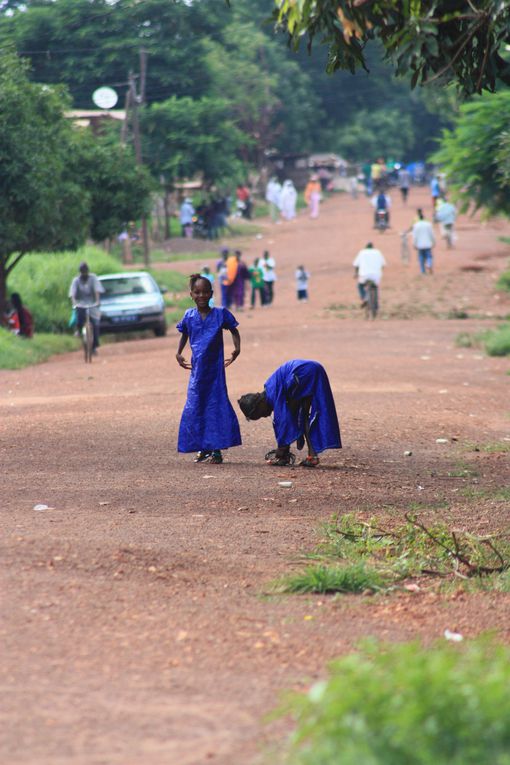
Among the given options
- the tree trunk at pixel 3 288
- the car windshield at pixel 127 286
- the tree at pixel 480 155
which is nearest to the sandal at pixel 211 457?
the tree at pixel 480 155

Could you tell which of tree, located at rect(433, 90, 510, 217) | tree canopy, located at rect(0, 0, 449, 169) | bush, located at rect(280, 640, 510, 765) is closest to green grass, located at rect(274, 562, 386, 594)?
bush, located at rect(280, 640, 510, 765)

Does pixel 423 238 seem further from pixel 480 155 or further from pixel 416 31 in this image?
pixel 416 31

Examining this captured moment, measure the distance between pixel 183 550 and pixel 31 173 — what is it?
17.5m

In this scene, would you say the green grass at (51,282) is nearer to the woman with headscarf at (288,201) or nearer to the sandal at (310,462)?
the sandal at (310,462)

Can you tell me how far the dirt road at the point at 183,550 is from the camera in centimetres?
476

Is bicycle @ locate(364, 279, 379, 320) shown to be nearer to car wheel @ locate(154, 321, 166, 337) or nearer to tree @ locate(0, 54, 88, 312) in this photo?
car wheel @ locate(154, 321, 166, 337)

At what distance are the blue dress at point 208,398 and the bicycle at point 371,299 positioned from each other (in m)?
18.5

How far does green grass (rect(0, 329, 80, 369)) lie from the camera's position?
870 inches

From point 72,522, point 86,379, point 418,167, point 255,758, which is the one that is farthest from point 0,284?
point 418,167

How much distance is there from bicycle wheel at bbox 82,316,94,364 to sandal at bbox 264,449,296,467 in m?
11.4

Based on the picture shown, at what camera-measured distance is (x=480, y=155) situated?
23.3m

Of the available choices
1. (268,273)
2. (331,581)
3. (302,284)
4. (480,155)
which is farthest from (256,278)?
(331,581)

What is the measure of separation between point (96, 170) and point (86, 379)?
42.4ft

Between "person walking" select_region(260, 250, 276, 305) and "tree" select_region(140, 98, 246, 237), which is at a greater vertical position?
"tree" select_region(140, 98, 246, 237)
